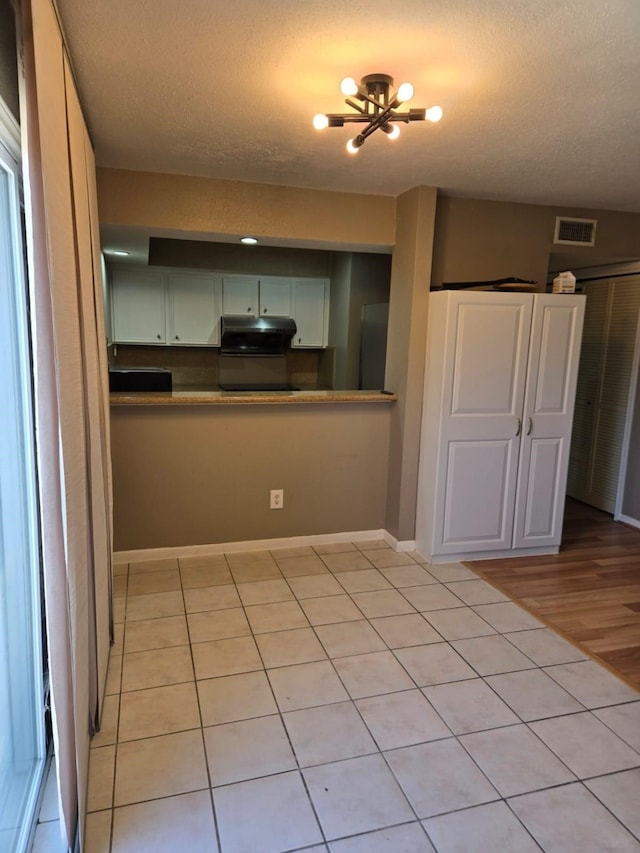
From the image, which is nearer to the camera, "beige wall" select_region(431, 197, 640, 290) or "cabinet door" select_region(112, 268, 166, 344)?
"beige wall" select_region(431, 197, 640, 290)

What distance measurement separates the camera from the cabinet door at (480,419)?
3.24 meters

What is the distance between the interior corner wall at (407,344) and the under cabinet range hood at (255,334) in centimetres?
169

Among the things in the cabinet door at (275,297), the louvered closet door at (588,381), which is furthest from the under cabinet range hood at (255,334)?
the louvered closet door at (588,381)

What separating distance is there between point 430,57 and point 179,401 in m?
2.14

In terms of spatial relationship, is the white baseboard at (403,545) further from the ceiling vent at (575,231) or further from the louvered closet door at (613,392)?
the ceiling vent at (575,231)

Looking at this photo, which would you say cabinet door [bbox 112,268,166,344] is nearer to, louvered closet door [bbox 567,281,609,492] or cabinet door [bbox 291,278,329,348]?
cabinet door [bbox 291,278,329,348]

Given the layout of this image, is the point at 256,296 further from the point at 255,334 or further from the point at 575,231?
the point at 575,231

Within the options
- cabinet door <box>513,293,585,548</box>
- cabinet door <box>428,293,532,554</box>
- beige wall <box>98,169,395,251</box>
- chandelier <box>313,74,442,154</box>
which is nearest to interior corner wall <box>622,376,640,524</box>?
cabinet door <box>513,293,585,548</box>

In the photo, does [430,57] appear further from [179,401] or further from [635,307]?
[635,307]

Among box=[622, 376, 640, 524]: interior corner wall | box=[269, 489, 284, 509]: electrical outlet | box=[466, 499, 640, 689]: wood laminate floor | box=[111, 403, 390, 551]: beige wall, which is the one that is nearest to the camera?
box=[466, 499, 640, 689]: wood laminate floor

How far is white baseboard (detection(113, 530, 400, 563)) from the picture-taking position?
3362 mm

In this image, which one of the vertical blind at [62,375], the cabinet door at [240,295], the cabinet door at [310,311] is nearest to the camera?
the vertical blind at [62,375]

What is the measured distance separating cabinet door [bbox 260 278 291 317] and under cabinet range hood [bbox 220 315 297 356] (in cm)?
9

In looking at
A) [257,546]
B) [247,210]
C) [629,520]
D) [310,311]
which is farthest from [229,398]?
[629,520]
